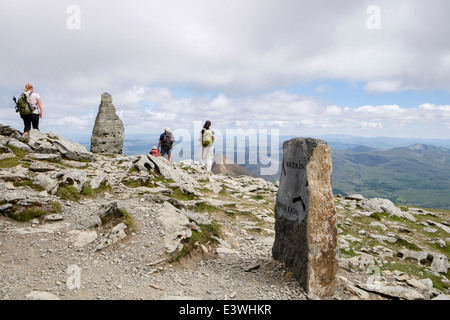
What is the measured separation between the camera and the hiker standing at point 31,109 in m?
21.2

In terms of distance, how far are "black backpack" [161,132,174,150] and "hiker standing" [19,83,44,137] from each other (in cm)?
1077

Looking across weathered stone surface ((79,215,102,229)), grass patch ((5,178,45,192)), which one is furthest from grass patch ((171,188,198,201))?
grass patch ((5,178,45,192))

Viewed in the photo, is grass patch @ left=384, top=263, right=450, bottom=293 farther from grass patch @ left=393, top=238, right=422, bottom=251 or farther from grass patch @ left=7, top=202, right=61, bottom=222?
grass patch @ left=7, top=202, right=61, bottom=222

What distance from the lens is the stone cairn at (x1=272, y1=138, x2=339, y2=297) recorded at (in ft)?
26.7

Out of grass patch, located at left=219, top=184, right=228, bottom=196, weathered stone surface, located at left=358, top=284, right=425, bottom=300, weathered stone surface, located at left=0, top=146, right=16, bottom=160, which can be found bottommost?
weathered stone surface, located at left=358, top=284, right=425, bottom=300

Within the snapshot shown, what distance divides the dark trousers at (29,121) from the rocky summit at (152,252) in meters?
6.33

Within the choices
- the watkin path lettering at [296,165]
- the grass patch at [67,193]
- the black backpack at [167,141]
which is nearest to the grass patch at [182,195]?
the grass patch at [67,193]

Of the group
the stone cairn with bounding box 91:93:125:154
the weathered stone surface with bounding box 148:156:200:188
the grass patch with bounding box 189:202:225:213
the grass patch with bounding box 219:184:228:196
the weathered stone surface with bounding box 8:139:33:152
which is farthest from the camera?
the stone cairn with bounding box 91:93:125:154

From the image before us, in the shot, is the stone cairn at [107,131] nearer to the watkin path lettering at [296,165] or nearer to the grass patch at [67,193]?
the grass patch at [67,193]

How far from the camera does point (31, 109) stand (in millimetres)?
21562

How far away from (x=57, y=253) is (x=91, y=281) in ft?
6.63

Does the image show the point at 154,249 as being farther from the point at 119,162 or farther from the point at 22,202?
the point at 119,162
